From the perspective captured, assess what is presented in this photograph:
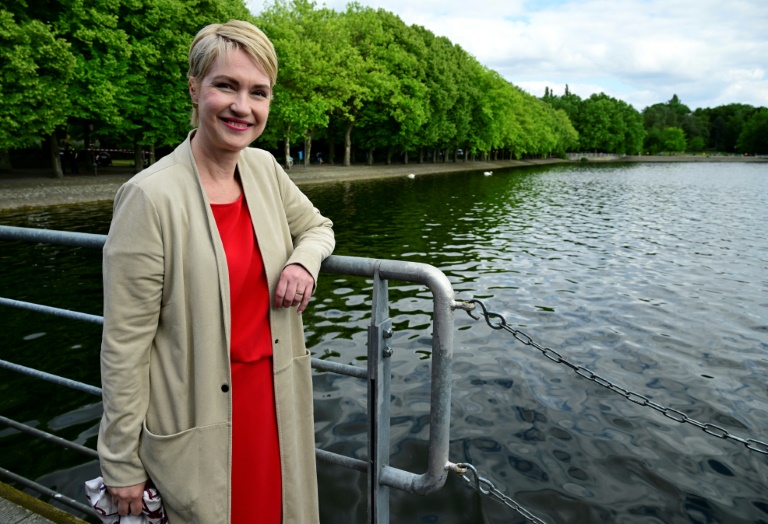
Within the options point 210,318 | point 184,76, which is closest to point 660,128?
point 184,76

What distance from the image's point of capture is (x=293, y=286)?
7.04 ft

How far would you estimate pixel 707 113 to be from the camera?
186 meters

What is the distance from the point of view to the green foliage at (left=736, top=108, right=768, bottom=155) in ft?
461

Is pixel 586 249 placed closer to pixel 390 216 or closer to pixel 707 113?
pixel 390 216

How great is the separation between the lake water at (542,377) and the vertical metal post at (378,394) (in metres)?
2.71

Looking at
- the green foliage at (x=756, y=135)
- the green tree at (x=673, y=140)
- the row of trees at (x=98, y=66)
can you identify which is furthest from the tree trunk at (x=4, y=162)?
the green tree at (x=673, y=140)

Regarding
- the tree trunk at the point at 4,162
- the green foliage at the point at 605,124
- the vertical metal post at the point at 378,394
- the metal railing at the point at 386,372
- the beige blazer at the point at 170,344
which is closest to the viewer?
the beige blazer at the point at 170,344

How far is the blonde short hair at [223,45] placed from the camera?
2.02m

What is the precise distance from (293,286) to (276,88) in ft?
137

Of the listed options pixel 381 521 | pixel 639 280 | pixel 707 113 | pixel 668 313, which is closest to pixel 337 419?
pixel 381 521

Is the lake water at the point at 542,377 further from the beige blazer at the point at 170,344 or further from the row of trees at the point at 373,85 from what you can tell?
the row of trees at the point at 373,85

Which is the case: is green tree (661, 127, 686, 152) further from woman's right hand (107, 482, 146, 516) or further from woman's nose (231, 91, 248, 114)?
woman's right hand (107, 482, 146, 516)

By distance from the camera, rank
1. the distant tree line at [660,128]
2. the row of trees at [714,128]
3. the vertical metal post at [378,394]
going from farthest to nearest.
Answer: the row of trees at [714,128]
the distant tree line at [660,128]
the vertical metal post at [378,394]

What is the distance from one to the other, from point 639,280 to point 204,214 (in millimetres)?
13247
